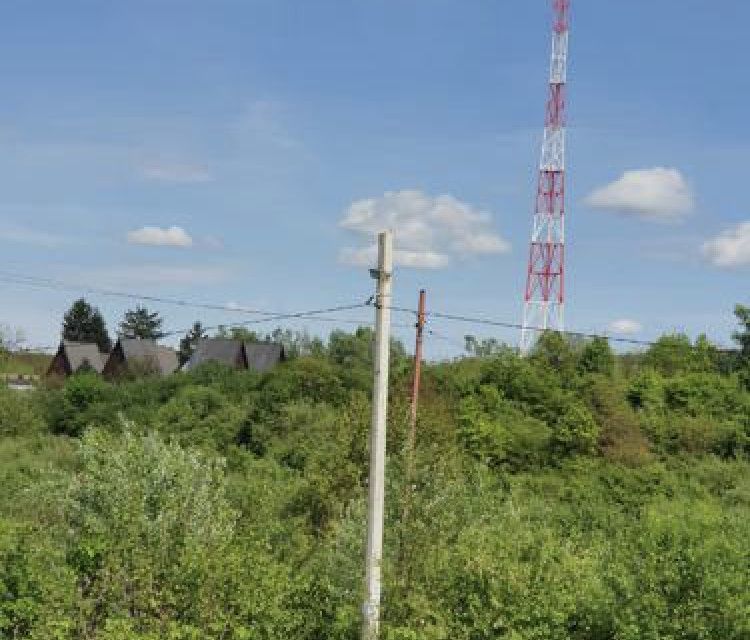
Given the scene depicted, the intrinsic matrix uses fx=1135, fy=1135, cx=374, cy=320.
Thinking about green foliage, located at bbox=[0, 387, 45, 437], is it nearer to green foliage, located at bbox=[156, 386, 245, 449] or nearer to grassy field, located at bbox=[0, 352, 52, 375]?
green foliage, located at bbox=[156, 386, 245, 449]

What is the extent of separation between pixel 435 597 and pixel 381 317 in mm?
4313

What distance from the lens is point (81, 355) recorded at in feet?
318

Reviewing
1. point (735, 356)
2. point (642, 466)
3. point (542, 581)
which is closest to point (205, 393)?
point (642, 466)

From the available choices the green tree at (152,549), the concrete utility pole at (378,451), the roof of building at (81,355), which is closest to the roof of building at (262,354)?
the roof of building at (81,355)

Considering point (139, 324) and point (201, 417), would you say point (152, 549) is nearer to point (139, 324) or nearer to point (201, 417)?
point (201, 417)

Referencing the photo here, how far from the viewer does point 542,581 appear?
15984 mm

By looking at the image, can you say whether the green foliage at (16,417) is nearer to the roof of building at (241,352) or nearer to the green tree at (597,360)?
the roof of building at (241,352)

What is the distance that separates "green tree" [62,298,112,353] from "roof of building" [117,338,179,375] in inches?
686

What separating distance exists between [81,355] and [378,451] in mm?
86333

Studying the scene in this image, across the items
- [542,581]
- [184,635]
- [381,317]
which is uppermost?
[381,317]

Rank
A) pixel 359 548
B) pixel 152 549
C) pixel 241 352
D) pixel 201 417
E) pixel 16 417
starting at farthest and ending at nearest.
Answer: pixel 241 352 < pixel 16 417 < pixel 201 417 < pixel 359 548 < pixel 152 549

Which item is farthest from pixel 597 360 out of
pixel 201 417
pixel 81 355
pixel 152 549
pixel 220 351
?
pixel 81 355

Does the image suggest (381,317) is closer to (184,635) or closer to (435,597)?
(435,597)

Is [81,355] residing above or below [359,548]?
Result: above
